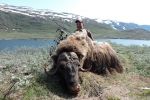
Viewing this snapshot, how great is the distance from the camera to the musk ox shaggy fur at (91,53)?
44.4 ft

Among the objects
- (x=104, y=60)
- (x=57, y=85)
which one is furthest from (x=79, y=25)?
(x=57, y=85)

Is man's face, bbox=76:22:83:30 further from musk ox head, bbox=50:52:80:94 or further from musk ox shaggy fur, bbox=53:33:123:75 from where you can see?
musk ox head, bbox=50:52:80:94

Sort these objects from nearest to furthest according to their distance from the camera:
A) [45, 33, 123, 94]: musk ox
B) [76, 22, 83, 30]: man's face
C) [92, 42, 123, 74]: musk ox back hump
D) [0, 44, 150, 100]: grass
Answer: [0, 44, 150, 100]: grass
[45, 33, 123, 94]: musk ox
[92, 42, 123, 74]: musk ox back hump
[76, 22, 83, 30]: man's face

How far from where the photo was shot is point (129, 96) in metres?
12.7

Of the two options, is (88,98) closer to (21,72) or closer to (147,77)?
(21,72)

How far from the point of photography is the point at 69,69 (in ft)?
40.8

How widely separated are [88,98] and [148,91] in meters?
2.23

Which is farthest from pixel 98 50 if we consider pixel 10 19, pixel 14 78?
pixel 10 19

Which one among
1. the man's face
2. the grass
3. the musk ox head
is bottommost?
the grass

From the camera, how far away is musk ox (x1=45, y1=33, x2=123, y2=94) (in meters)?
12.4

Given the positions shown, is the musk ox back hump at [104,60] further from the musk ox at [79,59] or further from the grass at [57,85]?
the grass at [57,85]

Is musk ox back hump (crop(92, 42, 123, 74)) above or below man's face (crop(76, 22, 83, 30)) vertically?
below

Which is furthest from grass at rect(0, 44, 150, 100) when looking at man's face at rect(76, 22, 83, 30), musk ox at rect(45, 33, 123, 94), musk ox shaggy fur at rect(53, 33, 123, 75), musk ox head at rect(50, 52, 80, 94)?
man's face at rect(76, 22, 83, 30)

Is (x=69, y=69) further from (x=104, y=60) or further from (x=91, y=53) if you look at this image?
(x=104, y=60)
